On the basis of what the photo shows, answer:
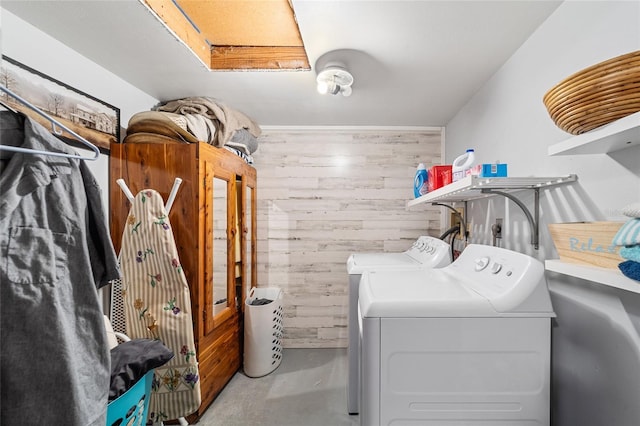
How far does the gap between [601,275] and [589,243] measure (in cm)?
11

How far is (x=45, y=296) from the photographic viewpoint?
713 mm

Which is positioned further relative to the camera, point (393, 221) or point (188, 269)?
point (393, 221)

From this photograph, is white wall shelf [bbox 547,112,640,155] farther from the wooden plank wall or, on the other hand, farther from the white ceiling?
the wooden plank wall

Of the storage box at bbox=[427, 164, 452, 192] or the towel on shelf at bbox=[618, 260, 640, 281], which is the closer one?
the towel on shelf at bbox=[618, 260, 640, 281]

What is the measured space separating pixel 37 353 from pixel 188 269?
1.05 metres

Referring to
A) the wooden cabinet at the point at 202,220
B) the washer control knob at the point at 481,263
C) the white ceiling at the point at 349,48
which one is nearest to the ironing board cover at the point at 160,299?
the wooden cabinet at the point at 202,220

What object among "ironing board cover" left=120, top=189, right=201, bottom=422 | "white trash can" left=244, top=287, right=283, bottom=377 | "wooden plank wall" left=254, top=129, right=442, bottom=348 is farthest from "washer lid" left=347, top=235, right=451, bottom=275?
"ironing board cover" left=120, top=189, right=201, bottom=422

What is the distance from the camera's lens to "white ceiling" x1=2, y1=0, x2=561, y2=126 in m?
1.16

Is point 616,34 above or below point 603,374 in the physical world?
above

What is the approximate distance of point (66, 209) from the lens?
78 cm

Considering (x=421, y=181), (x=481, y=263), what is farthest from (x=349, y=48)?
(x=481, y=263)

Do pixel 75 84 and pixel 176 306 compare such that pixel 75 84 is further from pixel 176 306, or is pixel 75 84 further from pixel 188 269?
pixel 176 306

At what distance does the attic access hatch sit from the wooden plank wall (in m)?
1.12

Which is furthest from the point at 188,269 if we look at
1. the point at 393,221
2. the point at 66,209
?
the point at 393,221
